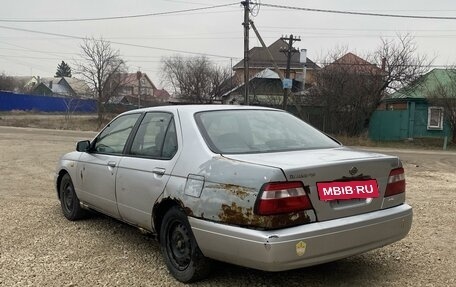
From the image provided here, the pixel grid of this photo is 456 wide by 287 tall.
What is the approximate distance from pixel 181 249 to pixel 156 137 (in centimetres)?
113

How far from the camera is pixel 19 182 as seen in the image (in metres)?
9.11

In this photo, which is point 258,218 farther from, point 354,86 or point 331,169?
point 354,86

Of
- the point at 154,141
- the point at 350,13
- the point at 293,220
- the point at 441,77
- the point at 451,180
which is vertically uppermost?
the point at 350,13

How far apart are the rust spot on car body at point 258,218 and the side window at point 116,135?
6.41ft

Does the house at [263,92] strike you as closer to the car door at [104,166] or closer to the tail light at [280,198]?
the car door at [104,166]

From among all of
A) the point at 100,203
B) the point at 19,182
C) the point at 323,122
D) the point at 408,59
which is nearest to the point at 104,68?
the point at 323,122

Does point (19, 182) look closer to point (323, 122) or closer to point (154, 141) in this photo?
point (154, 141)

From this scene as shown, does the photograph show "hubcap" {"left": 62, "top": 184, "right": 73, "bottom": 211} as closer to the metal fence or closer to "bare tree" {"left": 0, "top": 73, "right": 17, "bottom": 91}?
the metal fence

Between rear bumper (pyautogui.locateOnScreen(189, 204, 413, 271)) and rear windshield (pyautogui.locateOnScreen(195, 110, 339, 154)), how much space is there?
721 mm

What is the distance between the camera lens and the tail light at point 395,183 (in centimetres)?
401

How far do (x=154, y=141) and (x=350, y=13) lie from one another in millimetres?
24441

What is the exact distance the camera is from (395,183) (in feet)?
13.4

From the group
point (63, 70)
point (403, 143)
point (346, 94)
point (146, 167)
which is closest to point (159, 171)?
point (146, 167)

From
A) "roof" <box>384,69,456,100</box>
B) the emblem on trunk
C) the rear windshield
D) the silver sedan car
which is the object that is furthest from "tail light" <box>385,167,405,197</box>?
"roof" <box>384,69,456,100</box>
